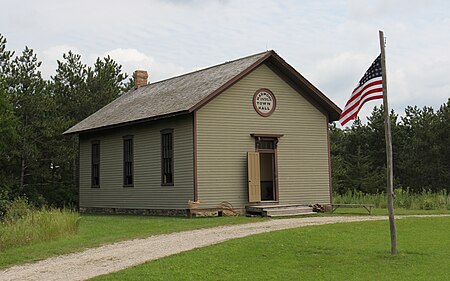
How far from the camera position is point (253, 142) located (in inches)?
947

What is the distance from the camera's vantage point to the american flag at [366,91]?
13.4 meters

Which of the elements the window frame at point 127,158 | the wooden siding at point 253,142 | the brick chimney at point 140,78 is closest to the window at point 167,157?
the wooden siding at point 253,142

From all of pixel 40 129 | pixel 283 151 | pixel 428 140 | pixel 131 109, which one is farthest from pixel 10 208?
pixel 428 140

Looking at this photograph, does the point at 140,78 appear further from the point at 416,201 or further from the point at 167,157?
the point at 416,201

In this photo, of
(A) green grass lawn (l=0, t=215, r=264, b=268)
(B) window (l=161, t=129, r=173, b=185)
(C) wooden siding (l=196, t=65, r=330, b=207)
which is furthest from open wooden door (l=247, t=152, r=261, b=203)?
(B) window (l=161, t=129, r=173, b=185)

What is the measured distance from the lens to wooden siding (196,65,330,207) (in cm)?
2294

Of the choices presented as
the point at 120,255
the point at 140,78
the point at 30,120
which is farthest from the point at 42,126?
the point at 120,255

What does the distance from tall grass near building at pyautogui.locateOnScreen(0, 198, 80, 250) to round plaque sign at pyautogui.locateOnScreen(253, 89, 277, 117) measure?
8.46 m

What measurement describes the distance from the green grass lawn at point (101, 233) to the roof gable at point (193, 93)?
162 inches

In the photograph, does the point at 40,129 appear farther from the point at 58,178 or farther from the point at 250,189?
the point at 250,189

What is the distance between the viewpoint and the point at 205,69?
2803 cm

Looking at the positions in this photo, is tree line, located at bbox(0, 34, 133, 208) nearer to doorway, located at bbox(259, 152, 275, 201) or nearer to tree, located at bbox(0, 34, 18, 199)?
tree, located at bbox(0, 34, 18, 199)

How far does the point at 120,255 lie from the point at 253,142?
11282mm

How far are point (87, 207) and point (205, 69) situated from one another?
28.1 feet
